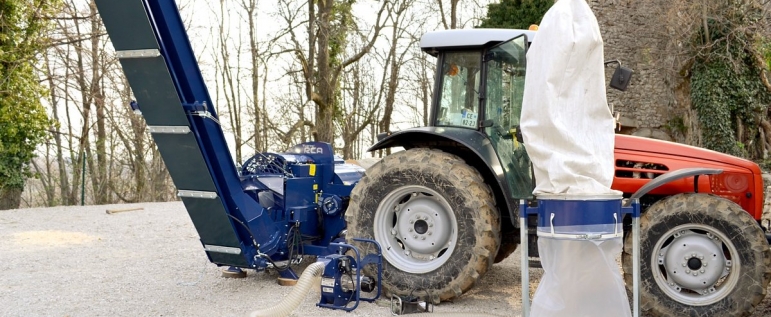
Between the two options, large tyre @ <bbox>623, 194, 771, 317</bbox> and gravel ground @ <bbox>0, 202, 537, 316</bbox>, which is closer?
large tyre @ <bbox>623, 194, 771, 317</bbox>

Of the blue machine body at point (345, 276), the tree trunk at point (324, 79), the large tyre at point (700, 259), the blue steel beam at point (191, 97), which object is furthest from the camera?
the tree trunk at point (324, 79)

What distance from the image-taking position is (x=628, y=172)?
17.6 feet

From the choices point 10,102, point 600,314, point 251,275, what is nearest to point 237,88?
point 10,102

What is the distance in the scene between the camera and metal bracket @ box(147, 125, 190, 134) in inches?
202

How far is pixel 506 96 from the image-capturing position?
5.45m

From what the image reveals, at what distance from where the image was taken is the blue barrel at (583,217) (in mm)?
3436

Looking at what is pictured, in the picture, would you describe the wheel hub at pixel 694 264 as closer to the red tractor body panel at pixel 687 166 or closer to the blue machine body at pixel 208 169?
the red tractor body panel at pixel 687 166

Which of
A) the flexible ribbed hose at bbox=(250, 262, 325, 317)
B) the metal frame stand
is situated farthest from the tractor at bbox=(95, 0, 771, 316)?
the metal frame stand

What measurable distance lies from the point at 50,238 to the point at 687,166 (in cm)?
877

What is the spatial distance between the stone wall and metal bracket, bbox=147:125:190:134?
16.2 meters

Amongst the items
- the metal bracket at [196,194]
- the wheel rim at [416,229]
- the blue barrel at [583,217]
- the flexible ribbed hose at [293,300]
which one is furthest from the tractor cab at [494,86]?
the metal bracket at [196,194]

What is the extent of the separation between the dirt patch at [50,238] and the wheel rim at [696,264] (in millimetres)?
8001

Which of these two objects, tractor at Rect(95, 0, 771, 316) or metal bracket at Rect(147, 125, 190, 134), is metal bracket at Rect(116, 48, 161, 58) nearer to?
tractor at Rect(95, 0, 771, 316)

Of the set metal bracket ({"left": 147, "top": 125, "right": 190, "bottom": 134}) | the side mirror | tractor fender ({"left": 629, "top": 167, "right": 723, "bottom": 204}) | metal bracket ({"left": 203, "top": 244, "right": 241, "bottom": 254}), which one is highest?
the side mirror
